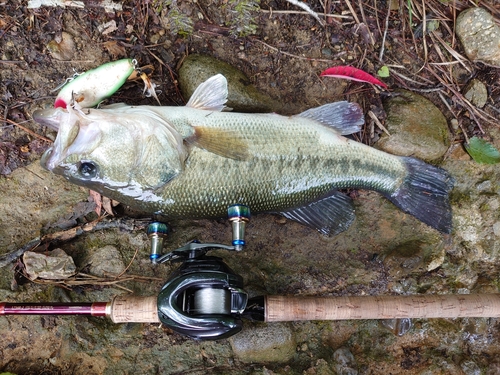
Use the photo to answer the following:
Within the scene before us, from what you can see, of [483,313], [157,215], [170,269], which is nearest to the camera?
[157,215]

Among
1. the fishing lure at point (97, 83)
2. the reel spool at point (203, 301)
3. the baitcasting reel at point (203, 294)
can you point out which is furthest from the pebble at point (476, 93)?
the fishing lure at point (97, 83)

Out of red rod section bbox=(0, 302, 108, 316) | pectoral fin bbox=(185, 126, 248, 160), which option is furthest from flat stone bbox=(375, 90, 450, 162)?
red rod section bbox=(0, 302, 108, 316)

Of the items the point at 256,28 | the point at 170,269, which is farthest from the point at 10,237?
the point at 256,28

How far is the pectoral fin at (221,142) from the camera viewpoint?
106 inches

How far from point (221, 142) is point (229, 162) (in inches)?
5.8

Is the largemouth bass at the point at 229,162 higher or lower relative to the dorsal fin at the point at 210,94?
lower

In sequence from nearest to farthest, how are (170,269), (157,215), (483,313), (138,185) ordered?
(138,185), (157,215), (483,313), (170,269)

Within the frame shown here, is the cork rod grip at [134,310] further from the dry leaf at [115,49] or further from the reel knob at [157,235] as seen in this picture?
the dry leaf at [115,49]

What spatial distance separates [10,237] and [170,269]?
1282 millimetres

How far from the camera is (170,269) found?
3.26 m

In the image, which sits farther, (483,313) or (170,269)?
(170,269)

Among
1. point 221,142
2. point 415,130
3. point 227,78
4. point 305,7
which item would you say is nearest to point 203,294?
point 221,142

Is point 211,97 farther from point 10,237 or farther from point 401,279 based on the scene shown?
point 401,279

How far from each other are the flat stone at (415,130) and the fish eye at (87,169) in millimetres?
2213
